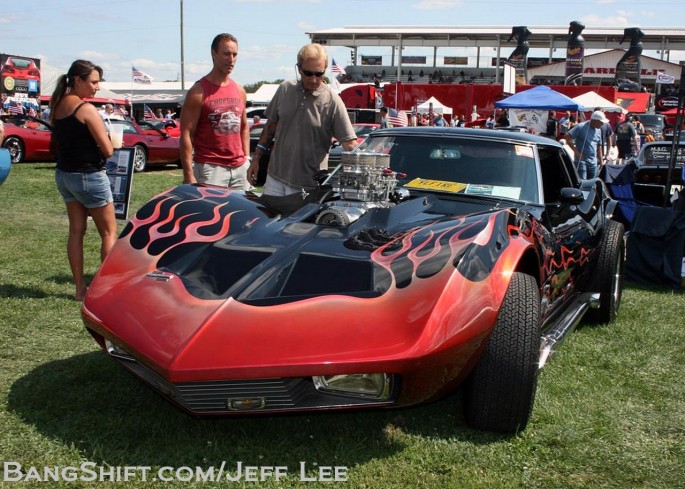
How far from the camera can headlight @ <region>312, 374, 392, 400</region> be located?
2582mm

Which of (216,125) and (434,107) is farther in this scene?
(434,107)

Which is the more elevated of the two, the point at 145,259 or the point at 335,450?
the point at 145,259

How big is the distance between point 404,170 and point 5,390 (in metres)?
2.46

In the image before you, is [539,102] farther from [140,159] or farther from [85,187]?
[85,187]

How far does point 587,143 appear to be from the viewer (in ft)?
38.2

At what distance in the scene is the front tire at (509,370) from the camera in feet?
9.22

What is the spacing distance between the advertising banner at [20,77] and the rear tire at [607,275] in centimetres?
3268

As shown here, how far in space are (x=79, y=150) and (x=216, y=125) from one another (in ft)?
3.03

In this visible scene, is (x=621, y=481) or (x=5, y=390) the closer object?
(x=621, y=481)

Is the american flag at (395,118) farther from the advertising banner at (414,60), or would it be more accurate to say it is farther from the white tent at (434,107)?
the advertising banner at (414,60)

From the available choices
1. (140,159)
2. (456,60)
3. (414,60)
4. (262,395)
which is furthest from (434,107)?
(414,60)

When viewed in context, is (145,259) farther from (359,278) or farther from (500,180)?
(500,180)

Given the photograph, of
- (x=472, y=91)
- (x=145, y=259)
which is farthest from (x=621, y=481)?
(x=472, y=91)

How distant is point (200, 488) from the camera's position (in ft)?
8.20
